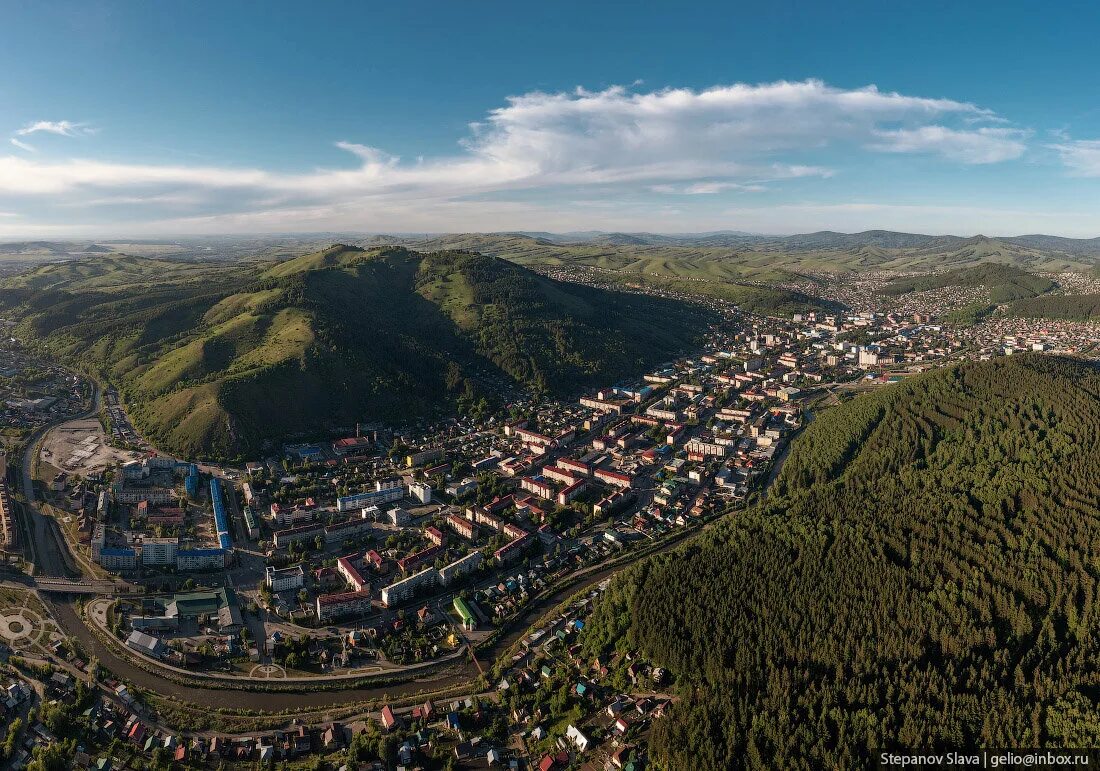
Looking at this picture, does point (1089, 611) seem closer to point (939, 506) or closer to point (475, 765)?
point (939, 506)

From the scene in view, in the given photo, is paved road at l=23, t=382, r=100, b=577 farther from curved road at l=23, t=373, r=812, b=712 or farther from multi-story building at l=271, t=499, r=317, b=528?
multi-story building at l=271, t=499, r=317, b=528

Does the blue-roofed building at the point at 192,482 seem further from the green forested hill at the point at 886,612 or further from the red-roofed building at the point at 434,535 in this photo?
the green forested hill at the point at 886,612

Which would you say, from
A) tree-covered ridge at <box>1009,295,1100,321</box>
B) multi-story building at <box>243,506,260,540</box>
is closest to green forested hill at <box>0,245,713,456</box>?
multi-story building at <box>243,506,260,540</box>


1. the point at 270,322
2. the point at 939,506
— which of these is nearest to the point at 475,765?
the point at 939,506

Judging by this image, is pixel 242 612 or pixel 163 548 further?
pixel 163 548

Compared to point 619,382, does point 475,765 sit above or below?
below

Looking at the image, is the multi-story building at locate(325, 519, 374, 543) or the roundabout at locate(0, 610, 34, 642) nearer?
the roundabout at locate(0, 610, 34, 642)
